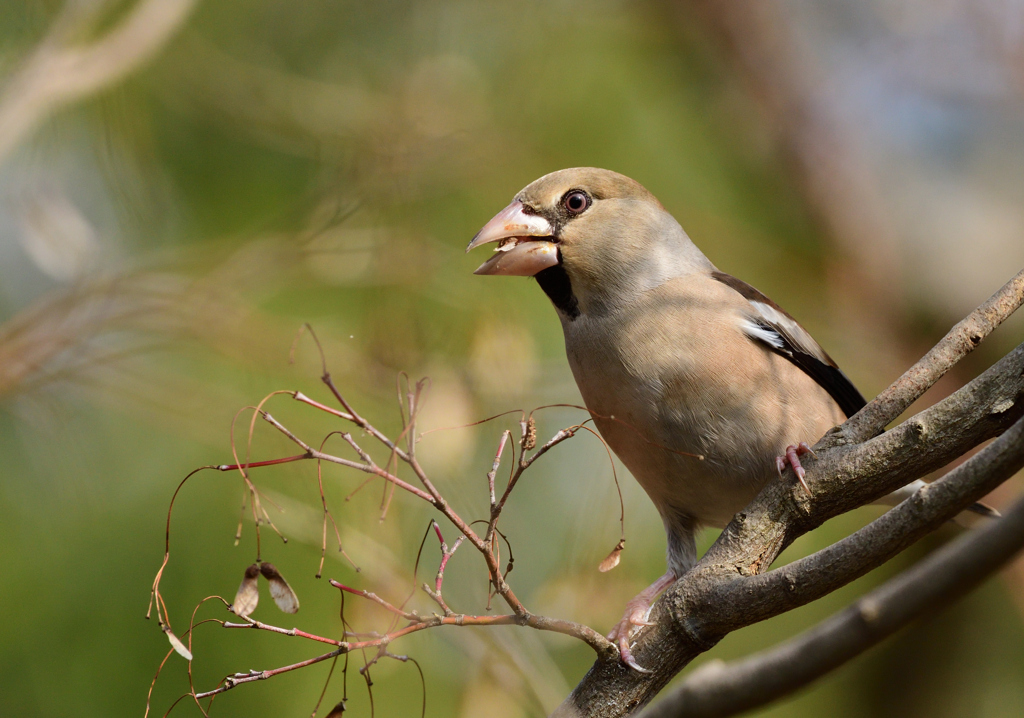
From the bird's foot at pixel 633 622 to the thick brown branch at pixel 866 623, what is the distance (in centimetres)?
95

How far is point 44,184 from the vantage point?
3693mm

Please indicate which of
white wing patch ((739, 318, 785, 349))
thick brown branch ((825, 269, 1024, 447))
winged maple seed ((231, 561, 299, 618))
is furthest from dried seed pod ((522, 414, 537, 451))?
white wing patch ((739, 318, 785, 349))

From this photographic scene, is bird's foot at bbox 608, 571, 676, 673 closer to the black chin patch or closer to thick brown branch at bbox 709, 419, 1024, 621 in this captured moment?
thick brown branch at bbox 709, 419, 1024, 621

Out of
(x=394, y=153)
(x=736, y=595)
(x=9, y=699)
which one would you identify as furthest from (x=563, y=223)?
(x=9, y=699)

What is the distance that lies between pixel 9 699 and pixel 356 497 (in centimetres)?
185

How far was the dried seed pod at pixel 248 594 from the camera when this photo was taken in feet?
5.83

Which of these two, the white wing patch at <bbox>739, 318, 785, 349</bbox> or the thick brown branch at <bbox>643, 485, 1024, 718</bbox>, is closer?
the thick brown branch at <bbox>643, 485, 1024, 718</bbox>

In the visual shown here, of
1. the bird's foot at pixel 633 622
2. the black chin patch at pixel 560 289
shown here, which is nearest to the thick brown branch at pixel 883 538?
the bird's foot at pixel 633 622

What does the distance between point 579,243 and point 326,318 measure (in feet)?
6.16

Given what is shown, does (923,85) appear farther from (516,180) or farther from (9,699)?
(9,699)

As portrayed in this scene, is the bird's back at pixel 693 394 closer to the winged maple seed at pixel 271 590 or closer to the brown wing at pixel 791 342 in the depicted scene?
the brown wing at pixel 791 342

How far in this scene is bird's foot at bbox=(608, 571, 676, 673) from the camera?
6.93ft

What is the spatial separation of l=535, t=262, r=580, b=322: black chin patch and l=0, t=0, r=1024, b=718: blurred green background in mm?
382

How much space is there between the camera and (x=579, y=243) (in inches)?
121
